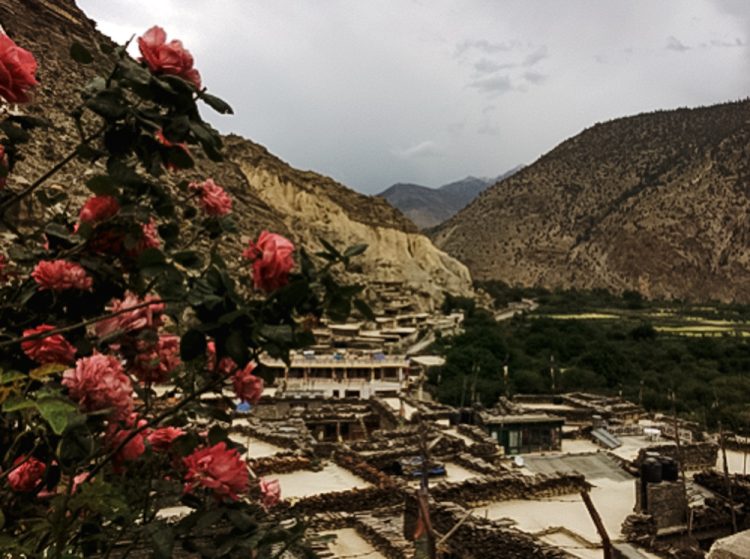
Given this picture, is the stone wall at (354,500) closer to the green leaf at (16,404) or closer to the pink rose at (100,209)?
the pink rose at (100,209)

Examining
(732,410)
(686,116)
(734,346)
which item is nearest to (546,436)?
(732,410)

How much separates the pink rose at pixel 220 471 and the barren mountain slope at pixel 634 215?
277 feet

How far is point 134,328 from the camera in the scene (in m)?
1.96

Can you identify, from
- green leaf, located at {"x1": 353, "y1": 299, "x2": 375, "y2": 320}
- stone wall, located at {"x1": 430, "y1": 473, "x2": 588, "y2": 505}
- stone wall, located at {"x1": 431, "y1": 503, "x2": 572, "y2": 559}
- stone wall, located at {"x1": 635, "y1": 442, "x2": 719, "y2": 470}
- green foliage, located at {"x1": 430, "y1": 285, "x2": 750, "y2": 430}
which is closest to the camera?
green leaf, located at {"x1": 353, "y1": 299, "x2": 375, "y2": 320}

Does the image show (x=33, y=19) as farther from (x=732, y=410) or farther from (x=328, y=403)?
(x=732, y=410)

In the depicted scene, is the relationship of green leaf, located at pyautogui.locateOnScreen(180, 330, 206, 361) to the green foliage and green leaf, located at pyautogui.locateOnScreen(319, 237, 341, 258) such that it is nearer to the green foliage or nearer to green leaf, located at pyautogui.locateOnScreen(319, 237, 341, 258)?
green leaf, located at pyautogui.locateOnScreen(319, 237, 341, 258)

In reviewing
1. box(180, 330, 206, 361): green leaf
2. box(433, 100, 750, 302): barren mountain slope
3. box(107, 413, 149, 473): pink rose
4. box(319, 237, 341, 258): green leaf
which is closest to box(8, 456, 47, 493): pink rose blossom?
box(107, 413, 149, 473): pink rose

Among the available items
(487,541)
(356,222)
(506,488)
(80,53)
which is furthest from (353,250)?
(356,222)

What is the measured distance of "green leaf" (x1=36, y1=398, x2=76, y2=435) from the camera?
141 centimetres

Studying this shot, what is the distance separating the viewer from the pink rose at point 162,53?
5.93 ft

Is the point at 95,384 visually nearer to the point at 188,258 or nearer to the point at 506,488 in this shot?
the point at 188,258

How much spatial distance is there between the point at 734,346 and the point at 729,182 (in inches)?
1792

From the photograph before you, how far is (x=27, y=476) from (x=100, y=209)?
85 cm

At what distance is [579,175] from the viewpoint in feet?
310
